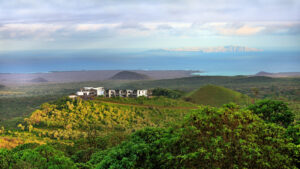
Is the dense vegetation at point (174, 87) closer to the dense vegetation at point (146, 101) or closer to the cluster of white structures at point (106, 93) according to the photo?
the cluster of white structures at point (106, 93)

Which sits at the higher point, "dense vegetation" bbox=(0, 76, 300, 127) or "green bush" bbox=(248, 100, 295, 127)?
"green bush" bbox=(248, 100, 295, 127)

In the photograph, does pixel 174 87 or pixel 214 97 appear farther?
pixel 174 87

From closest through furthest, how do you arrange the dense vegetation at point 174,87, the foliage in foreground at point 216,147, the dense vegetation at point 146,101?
1. the foliage in foreground at point 216,147
2. the dense vegetation at point 146,101
3. the dense vegetation at point 174,87

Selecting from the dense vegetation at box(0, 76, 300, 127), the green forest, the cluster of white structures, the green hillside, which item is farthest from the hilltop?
the green forest

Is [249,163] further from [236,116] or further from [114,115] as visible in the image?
[114,115]

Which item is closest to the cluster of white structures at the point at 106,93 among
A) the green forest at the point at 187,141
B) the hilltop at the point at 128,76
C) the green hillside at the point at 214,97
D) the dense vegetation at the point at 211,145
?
the green forest at the point at 187,141

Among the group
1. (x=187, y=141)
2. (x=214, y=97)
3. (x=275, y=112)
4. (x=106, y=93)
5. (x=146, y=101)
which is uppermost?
(x=275, y=112)

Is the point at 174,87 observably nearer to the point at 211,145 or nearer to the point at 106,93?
the point at 106,93

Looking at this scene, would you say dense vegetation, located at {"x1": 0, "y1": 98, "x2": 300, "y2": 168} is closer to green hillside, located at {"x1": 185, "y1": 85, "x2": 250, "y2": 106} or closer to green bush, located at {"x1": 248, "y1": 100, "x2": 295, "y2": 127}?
green bush, located at {"x1": 248, "y1": 100, "x2": 295, "y2": 127}

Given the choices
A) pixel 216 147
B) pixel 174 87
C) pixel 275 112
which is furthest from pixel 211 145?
pixel 174 87
